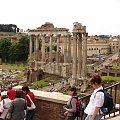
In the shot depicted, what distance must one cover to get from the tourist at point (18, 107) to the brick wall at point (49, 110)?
2.05 metres

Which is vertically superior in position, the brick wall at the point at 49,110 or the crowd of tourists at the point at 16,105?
the crowd of tourists at the point at 16,105

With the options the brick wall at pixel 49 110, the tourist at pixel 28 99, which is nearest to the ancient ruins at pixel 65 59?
the brick wall at pixel 49 110

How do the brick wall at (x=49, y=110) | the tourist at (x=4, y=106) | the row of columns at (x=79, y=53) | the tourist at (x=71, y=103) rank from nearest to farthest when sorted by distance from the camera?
the tourist at (x=71, y=103)
the tourist at (x=4, y=106)
the brick wall at (x=49, y=110)
the row of columns at (x=79, y=53)

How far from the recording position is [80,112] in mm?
7777

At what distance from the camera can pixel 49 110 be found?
10000 mm

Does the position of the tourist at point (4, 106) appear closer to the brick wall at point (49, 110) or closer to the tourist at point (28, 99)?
the tourist at point (28, 99)

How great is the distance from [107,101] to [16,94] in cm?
213

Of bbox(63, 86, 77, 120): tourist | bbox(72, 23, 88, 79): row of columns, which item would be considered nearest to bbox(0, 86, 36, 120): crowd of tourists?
bbox(63, 86, 77, 120): tourist

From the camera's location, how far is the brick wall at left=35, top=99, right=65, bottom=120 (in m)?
9.70

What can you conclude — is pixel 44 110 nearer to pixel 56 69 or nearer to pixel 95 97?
pixel 95 97

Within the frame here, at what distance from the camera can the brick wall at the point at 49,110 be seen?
382 inches

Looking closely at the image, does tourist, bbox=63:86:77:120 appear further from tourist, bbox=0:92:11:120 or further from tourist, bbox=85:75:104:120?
tourist, bbox=0:92:11:120

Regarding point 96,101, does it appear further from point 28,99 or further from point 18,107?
point 28,99

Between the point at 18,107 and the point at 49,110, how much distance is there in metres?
2.45
